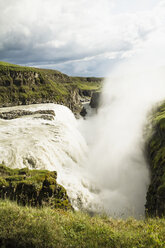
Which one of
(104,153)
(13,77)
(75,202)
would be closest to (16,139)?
(75,202)

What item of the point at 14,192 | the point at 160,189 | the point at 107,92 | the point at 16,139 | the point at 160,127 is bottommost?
the point at 160,189

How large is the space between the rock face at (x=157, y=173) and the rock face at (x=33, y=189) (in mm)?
7507

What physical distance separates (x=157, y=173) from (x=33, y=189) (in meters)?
16.7

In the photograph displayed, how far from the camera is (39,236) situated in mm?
5934

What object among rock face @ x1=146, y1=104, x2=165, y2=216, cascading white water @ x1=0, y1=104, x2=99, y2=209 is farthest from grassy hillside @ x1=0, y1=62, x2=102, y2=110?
rock face @ x1=146, y1=104, x2=165, y2=216

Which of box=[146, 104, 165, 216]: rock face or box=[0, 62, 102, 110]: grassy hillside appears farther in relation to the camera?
box=[0, 62, 102, 110]: grassy hillside

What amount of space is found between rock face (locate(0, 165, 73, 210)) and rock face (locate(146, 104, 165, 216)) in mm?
7507

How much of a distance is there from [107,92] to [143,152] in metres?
88.7

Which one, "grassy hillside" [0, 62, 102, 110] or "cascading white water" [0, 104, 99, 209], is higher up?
"grassy hillside" [0, 62, 102, 110]

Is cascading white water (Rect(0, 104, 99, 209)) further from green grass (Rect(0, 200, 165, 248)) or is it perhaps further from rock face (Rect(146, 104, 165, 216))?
green grass (Rect(0, 200, 165, 248))

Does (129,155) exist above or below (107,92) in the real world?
below

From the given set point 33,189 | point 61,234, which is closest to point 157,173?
point 33,189

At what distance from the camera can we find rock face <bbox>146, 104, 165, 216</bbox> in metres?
16.5

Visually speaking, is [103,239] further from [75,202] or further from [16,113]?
[16,113]
